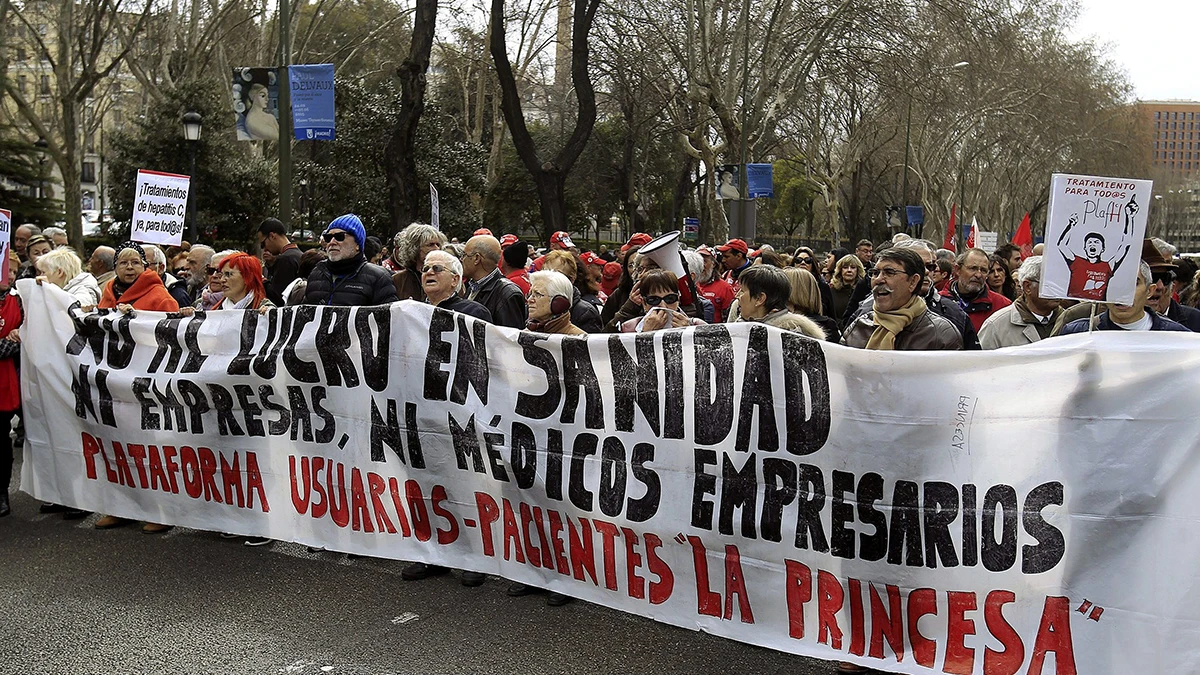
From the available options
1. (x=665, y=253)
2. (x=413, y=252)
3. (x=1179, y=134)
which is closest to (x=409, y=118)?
(x=413, y=252)

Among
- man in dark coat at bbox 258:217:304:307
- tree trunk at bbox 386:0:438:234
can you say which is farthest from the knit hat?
tree trunk at bbox 386:0:438:234

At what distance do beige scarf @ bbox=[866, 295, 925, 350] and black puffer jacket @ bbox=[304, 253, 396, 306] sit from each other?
2.96 meters

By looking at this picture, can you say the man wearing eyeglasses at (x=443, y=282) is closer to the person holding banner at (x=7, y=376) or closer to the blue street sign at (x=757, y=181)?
the person holding banner at (x=7, y=376)

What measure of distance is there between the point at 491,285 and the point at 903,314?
282cm

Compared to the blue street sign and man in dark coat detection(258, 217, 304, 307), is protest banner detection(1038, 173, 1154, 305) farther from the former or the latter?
the blue street sign

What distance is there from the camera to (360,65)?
50188mm

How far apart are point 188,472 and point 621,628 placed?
252 centimetres

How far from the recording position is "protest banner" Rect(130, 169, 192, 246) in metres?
8.74

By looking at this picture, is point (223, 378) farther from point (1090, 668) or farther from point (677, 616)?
point (1090, 668)

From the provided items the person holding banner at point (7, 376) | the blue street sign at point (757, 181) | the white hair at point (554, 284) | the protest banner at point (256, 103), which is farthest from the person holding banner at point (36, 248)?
the blue street sign at point (757, 181)

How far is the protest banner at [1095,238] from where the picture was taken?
4508mm

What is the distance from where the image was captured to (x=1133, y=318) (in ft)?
17.4

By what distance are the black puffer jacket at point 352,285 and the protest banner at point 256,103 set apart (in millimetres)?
8965

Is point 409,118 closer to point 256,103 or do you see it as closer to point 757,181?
point 256,103
